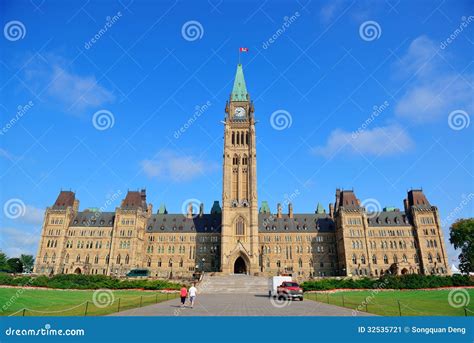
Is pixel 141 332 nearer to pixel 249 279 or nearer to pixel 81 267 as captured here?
pixel 249 279

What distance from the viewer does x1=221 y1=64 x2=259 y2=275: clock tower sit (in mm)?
78625

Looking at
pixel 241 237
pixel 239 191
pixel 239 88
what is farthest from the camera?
pixel 239 88

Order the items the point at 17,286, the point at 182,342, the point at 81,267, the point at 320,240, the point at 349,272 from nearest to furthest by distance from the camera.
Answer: the point at 182,342 → the point at 17,286 → the point at 349,272 → the point at 81,267 → the point at 320,240

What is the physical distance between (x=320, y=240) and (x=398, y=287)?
49854mm

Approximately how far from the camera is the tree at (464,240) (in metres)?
71.3

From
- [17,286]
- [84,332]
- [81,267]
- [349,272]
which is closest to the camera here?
[84,332]

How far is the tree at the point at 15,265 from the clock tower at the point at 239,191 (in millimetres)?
80790

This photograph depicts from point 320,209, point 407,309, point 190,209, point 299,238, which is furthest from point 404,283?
point 320,209

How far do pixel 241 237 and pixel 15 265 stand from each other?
3537 inches

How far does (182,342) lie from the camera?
11547 mm

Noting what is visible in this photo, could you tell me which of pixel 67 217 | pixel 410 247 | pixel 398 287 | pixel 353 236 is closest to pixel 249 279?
pixel 398 287

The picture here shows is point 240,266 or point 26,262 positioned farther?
point 26,262

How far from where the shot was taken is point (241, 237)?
81188 mm

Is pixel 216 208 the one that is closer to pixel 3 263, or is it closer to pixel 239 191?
pixel 239 191
